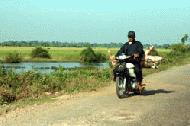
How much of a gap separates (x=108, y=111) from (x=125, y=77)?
2.90 metres

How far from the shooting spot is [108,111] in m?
11.5

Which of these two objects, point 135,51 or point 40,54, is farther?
point 40,54

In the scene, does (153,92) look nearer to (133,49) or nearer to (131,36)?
(133,49)

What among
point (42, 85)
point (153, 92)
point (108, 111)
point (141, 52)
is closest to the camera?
point (108, 111)

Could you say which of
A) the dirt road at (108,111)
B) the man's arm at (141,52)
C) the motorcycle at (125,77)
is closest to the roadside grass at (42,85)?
the dirt road at (108,111)

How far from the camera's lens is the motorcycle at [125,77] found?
45.8 feet

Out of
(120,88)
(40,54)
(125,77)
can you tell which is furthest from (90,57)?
(120,88)

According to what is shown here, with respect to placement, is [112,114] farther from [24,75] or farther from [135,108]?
[24,75]

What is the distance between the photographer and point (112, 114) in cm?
1105

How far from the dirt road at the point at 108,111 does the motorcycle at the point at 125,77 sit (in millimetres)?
285

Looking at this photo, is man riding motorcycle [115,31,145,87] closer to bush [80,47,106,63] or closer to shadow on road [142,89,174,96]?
shadow on road [142,89,174,96]

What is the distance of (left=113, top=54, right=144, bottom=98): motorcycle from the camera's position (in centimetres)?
1395

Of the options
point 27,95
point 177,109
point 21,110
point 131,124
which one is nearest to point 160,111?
point 177,109

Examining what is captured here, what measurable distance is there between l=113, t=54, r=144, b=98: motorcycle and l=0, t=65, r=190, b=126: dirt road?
0.94ft
